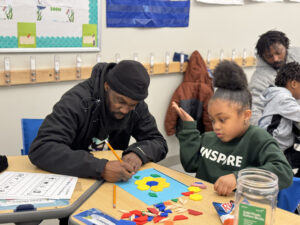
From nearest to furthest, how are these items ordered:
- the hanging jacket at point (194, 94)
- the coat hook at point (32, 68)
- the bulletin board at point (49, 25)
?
the bulletin board at point (49, 25) → the coat hook at point (32, 68) → the hanging jacket at point (194, 94)

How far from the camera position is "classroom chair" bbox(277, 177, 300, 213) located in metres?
1.56

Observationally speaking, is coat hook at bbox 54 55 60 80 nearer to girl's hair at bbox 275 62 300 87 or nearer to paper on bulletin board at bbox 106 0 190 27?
paper on bulletin board at bbox 106 0 190 27

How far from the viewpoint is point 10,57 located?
→ 8.22ft

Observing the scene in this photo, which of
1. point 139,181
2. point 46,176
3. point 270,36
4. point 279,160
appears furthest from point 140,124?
point 270,36

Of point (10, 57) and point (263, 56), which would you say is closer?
point (10, 57)

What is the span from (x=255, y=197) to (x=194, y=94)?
254 cm

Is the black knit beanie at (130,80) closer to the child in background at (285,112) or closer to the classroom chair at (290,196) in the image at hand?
the classroom chair at (290,196)

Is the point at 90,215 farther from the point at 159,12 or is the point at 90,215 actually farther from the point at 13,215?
the point at 159,12

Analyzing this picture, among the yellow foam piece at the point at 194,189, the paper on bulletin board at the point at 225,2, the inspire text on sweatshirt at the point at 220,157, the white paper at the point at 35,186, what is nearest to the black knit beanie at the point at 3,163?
the white paper at the point at 35,186

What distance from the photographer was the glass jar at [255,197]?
0.95 m

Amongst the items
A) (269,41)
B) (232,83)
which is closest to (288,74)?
(269,41)

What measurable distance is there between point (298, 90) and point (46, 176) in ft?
5.98

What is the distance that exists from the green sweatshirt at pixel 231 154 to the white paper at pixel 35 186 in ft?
1.99

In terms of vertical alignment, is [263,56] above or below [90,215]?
above
